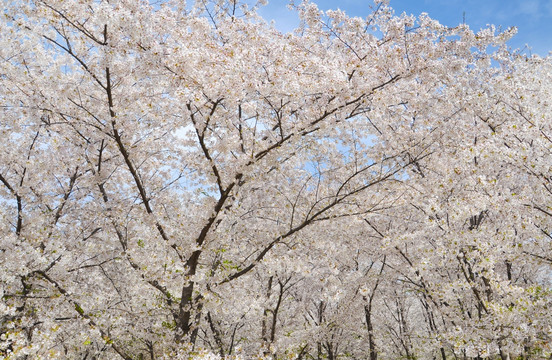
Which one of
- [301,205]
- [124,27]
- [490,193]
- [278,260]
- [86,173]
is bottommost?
[278,260]

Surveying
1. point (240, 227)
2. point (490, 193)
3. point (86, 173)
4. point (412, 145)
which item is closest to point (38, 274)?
point (86, 173)

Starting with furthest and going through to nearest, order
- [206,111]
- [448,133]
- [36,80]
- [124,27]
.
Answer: [448,133], [36,80], [206,111], [124,27]

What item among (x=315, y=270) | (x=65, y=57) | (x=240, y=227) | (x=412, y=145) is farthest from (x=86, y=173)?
(x=412, y=145)

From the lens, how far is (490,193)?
7.58 m

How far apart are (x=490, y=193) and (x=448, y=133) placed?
7.30 feet

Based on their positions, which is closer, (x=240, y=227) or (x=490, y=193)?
(x=490, y=193)

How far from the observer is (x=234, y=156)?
342 inches

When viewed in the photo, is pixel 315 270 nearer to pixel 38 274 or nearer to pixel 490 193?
pixel 490 193

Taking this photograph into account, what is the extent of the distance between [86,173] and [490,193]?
10.5 metres

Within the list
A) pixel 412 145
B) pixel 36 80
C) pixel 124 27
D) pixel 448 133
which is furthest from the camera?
pixel 448 133

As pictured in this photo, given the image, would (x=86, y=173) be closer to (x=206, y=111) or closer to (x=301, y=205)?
(x=206, y=111)

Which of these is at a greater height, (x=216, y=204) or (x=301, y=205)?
(x=301, y=205)

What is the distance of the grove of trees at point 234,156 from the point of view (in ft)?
22.2

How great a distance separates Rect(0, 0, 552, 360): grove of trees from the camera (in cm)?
678
